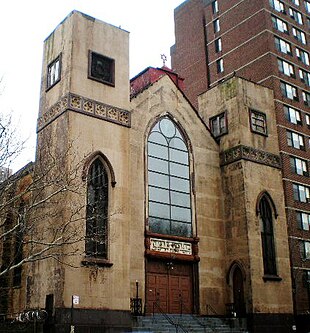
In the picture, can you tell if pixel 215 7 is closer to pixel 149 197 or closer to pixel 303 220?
pixel 303 220

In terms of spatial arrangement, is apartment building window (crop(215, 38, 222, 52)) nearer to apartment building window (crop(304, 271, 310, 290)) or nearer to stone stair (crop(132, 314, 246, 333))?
apartment building window (crop(304, 271, 310, 290))

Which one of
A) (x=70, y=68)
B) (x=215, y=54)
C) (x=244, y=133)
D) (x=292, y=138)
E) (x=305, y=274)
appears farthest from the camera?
(x=215, y=54)

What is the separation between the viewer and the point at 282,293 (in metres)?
30.1

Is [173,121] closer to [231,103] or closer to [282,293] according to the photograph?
[231,103]

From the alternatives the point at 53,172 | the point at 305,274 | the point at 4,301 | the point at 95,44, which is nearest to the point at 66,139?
the point at 53,172

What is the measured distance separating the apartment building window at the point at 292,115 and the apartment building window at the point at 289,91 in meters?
1.30

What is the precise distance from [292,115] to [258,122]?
14631mm

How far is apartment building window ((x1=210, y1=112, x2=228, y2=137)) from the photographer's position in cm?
3306

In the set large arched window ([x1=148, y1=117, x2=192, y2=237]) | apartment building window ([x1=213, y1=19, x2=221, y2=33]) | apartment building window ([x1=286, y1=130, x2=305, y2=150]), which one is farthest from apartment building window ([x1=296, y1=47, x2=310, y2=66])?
large arched window ([x1=148, y1=117, x2=192, y2=237])

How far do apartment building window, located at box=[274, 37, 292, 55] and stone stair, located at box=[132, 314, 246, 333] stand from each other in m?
28.8

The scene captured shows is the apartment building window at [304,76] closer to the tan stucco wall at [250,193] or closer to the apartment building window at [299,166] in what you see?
the apartment building window at [299,166]

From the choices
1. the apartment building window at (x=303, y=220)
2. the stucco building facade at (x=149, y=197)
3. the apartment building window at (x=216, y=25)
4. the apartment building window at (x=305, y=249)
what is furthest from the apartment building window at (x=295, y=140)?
the apartment building window at (x=216, y=25)

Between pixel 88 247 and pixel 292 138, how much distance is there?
27.0 meters

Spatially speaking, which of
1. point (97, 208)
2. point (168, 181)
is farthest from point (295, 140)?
point (97, 208)
